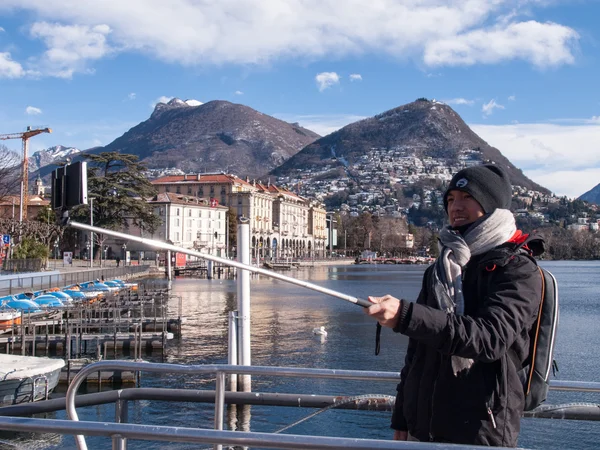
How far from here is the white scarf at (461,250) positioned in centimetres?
255

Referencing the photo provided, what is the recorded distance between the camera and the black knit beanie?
2727 mm

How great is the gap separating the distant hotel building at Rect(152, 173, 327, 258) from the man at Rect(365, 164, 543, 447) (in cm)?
10772

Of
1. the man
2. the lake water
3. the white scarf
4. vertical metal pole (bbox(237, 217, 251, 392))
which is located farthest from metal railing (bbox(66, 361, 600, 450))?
vertical metal pole (bbox(237, 217, 251, 392))

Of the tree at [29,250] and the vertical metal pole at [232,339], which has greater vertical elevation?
the tree at [29,250]

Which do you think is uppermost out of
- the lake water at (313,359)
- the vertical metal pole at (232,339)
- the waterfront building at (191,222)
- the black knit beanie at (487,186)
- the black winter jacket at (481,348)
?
the waterfront building at (191,222)

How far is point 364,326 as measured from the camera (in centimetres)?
3209

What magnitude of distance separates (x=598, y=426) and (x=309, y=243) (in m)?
144

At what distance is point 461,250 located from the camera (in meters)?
2.59

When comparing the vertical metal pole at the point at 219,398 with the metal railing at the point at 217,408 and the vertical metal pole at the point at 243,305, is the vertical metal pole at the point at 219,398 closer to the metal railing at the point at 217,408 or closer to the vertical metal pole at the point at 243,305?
the metal railing at the point at 217,408

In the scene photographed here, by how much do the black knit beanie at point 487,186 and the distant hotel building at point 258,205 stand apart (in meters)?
108

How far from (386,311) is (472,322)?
12.0 inches

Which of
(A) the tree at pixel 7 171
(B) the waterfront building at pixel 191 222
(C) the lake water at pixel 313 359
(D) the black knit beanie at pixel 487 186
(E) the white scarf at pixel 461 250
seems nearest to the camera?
(E) the white scarf at pixel 461 250

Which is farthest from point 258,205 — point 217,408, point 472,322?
point 472,322

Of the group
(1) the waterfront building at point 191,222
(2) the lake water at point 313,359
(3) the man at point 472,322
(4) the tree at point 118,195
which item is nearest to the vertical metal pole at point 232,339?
(2) the lake water at point 313,359
